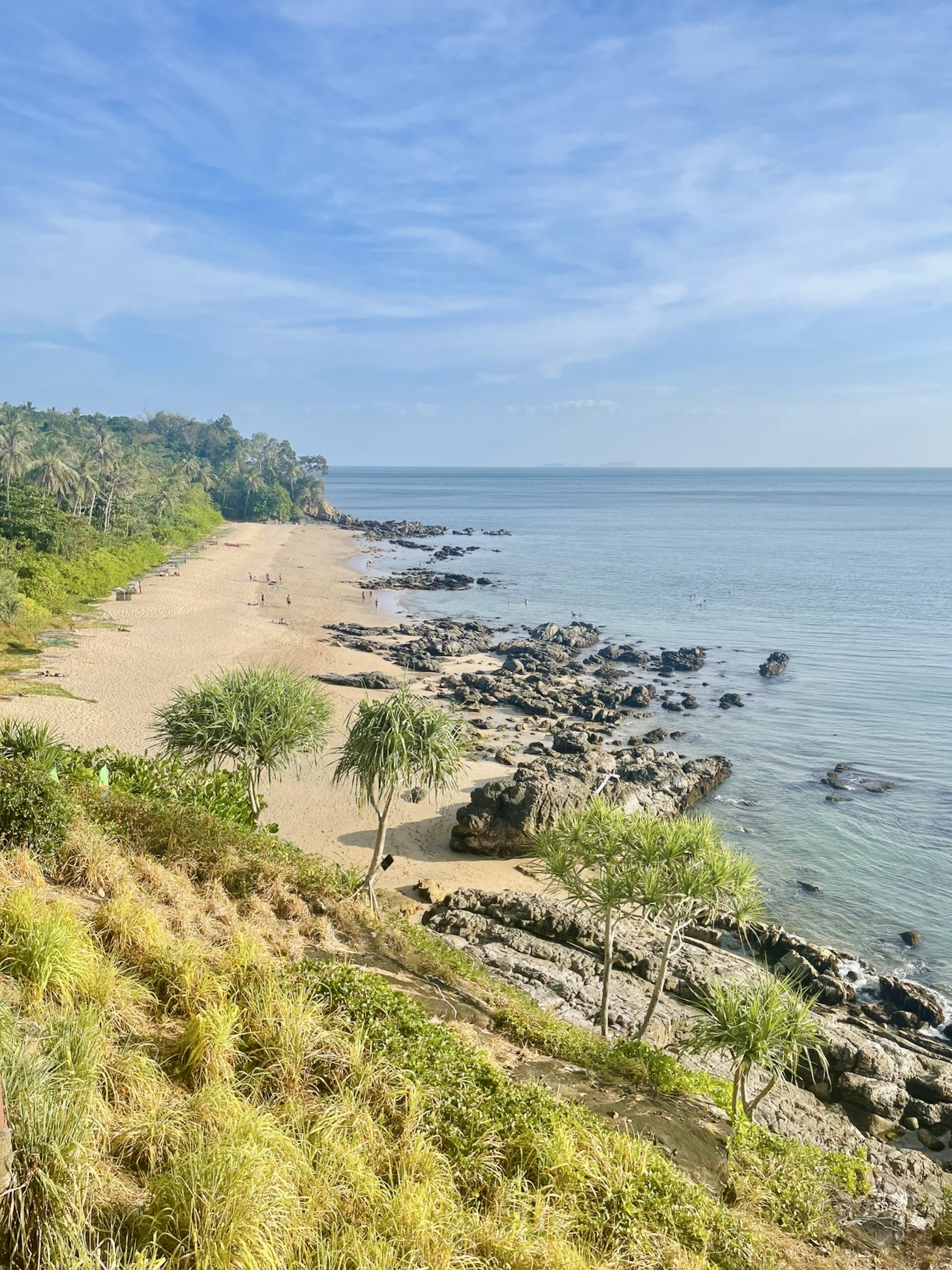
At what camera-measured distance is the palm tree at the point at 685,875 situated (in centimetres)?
1451

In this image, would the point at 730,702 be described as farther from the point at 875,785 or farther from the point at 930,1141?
the point at 930,1141

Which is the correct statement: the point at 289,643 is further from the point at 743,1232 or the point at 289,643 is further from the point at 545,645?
the point at 743,1232

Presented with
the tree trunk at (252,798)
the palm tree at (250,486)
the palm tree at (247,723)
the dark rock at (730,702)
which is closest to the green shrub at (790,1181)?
the tree trunk at (252,798)

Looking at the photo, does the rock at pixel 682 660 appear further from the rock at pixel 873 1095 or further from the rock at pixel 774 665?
the rock at pixel 873 1095

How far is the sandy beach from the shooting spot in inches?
1072

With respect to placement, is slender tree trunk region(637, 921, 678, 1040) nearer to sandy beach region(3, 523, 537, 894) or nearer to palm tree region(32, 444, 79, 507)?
sandy beach region(3, 523, 537, 894)

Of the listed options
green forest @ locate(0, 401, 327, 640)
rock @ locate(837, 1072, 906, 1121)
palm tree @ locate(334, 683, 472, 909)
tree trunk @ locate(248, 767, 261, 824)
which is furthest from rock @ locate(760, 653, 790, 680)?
green forest @ locate(0, 401, 327, 640)

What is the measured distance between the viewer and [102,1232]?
590 cm

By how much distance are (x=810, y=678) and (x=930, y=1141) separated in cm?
3797

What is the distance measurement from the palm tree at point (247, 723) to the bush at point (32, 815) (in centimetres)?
670

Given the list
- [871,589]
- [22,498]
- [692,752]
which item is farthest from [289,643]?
[871,589]

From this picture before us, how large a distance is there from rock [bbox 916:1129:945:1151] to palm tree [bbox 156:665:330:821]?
16509mm

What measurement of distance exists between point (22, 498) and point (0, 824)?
2818 inches

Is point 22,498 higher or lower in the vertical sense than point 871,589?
higher
